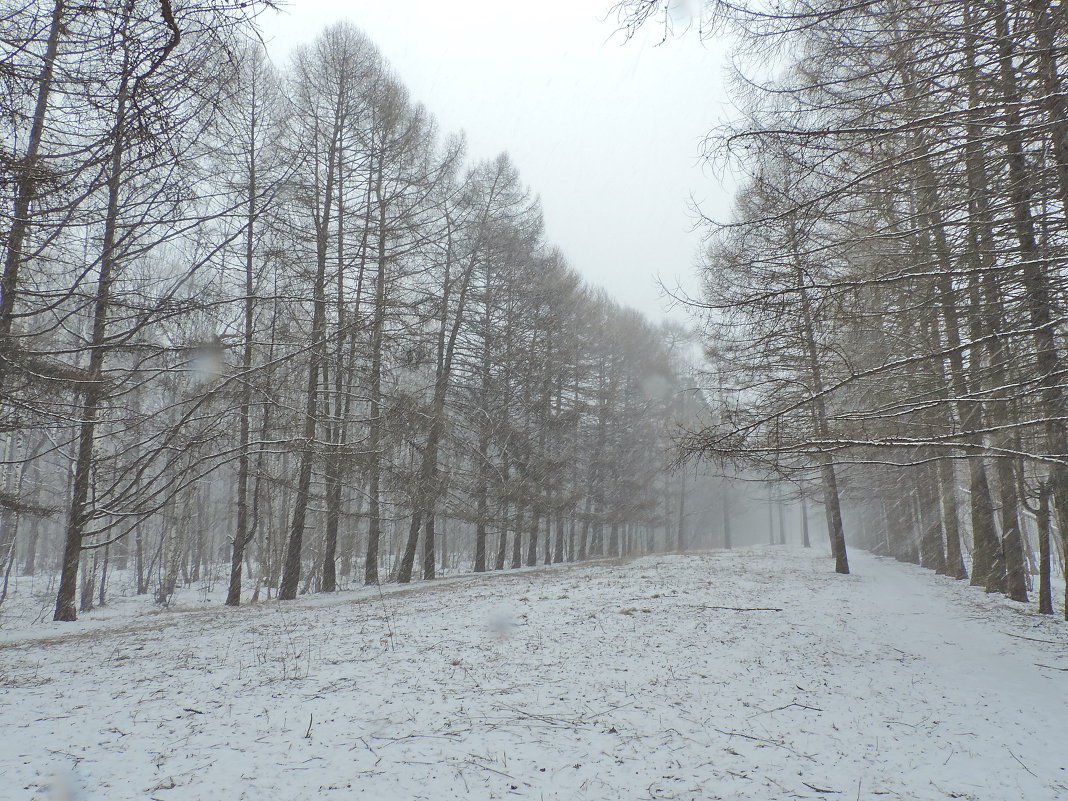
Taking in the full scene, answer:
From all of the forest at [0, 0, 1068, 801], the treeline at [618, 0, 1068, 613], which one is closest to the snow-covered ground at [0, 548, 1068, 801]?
the forest at [0, 0, 1068, 801]

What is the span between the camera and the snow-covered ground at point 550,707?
12.4 ft

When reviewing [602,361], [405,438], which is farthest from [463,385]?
[602,361]

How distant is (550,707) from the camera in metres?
4.94

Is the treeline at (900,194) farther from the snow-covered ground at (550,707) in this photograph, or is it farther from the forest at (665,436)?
the snow-covered ground at (550,707)

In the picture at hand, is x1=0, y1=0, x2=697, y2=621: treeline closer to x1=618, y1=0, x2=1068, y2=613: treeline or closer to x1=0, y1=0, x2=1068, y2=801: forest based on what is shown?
x1=0, y1=0, x2=1068, y2=801: forest

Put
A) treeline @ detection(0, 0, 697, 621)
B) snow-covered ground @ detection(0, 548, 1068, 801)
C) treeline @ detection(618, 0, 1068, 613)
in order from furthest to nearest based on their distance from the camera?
treeline @ detection(0, 0, 697, 621) < treeline @ detection(618, 0, 1068, 613) < snow-covered ground @ detection(0, 548, 1068, 801)

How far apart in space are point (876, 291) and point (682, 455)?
10.0 feet

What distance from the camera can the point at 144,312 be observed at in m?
5.46

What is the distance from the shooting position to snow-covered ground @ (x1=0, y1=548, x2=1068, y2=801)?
377 cm

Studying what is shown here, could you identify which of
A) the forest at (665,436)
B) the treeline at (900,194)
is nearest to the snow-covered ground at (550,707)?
the forest at (665,436)

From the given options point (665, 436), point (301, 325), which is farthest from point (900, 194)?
point (301, 325)

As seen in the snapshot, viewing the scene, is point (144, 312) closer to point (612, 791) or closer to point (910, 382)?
point (612, 791)

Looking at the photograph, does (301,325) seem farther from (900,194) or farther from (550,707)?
(900,194)

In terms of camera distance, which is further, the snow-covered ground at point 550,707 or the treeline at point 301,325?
the treeline at point 301,325
